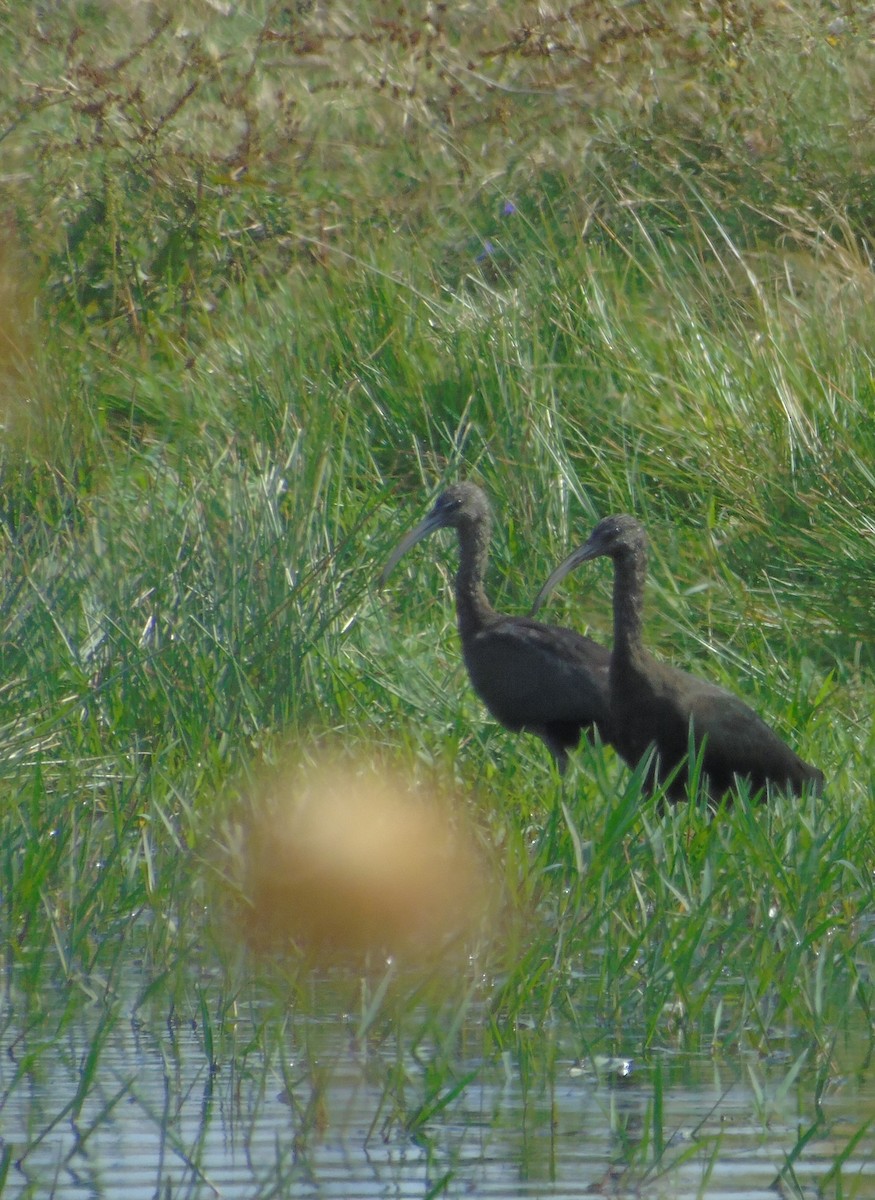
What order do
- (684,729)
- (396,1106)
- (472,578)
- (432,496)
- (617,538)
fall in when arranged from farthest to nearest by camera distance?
(432,496), (472,578), (617,538), (684,729), (396,1106)

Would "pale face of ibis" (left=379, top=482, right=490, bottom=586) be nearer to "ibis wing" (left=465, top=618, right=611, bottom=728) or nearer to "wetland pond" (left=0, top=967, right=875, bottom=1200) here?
"ibis wing" (left=465, top=618, right=611, bottom=728)

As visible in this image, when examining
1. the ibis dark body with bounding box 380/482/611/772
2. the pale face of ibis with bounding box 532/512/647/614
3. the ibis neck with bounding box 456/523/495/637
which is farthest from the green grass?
the pale face of ibis with bounding box 532/512/647/614

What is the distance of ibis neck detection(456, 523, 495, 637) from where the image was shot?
6391 mm

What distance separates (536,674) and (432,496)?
1.24 metres

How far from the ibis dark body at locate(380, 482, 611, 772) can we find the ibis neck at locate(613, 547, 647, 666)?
344 mm

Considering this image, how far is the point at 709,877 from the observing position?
420cm

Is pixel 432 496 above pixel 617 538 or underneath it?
above

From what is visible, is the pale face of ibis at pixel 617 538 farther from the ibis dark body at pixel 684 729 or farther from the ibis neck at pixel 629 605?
the ibis dark body at pixel 684 729

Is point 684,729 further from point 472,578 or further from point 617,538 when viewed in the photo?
point 472,578


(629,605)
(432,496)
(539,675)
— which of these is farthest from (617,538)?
(432,496)

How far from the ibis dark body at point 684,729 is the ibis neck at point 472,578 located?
983 millimetres

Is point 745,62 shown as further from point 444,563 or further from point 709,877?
point 709,877

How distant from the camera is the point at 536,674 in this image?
5.94m

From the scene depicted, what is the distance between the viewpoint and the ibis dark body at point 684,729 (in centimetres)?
521
